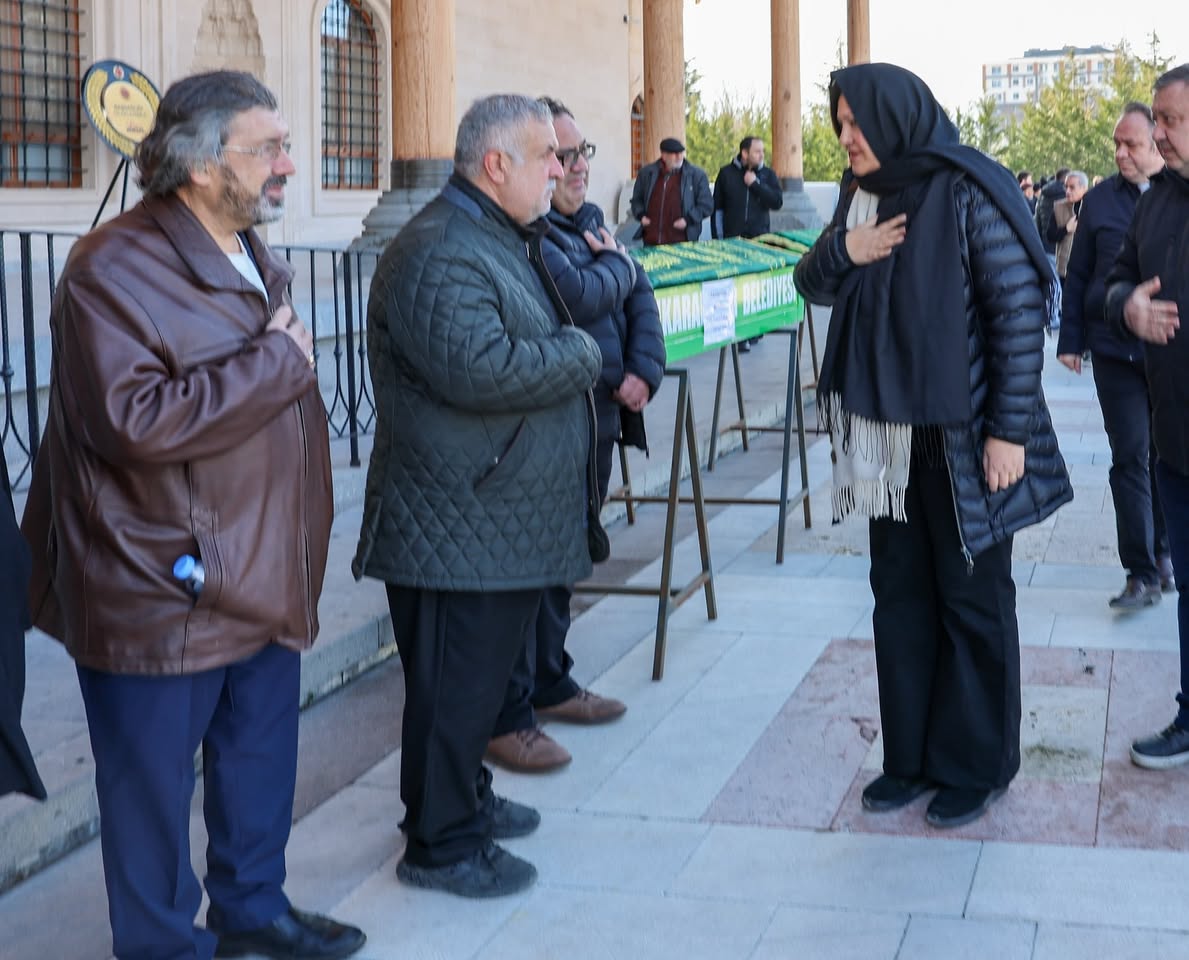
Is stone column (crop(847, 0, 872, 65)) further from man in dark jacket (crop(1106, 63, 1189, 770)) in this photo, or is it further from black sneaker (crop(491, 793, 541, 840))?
black sneaker (crop(491, 793, 541, 840))

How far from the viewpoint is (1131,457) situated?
5938mm

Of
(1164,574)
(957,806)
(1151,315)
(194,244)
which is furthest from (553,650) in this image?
(1164,574)

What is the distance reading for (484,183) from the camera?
137 inches

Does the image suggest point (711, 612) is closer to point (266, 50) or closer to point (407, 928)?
point (407, 928)

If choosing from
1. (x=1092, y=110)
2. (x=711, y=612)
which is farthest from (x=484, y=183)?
(x=1092, y=110)

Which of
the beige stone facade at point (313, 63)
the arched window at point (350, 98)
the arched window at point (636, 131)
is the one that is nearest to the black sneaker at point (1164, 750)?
the beige stone facade at point (313, 63)

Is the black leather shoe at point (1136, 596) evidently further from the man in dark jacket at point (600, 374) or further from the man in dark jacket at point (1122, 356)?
the man in dark jacket at point (600, 374)

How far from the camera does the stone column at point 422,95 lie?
10.1 m

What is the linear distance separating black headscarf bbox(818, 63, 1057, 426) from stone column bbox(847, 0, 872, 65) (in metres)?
20.5

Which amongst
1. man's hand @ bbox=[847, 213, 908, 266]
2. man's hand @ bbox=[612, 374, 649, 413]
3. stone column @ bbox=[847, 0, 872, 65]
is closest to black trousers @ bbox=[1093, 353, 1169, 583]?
man's hand @ bbox=[612, 374, 649, 413]

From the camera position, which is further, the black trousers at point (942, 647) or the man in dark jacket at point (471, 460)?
the black trousers at point (942, 647)

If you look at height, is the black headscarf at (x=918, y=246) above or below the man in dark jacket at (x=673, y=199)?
below

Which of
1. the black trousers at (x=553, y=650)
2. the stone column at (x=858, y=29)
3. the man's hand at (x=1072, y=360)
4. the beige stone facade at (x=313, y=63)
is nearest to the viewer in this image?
the black trousers at (x=553, y=650)

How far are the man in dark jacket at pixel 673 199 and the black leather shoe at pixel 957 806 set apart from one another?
1060cm
